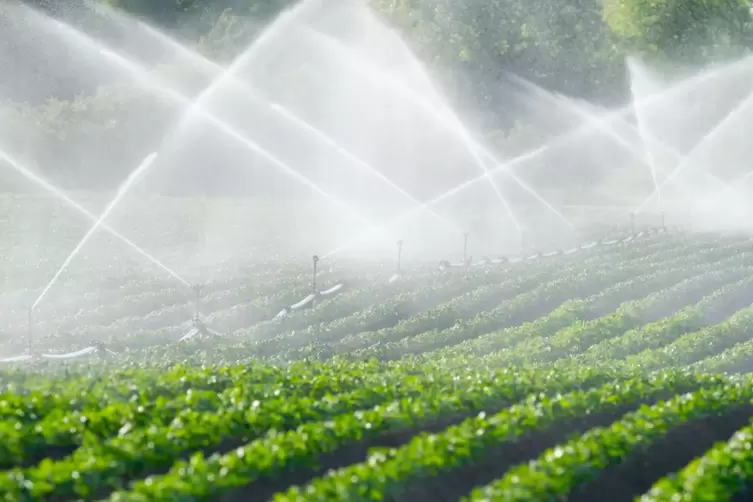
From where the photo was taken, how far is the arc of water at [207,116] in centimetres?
4966

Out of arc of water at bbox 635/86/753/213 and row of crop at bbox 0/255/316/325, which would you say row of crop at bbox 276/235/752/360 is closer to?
row of crop at bbox 0/255/316/325

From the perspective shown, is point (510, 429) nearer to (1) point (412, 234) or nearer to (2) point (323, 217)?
(1) point (412, 234)

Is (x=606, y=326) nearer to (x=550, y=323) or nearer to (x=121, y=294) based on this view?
(x=550, y=323)

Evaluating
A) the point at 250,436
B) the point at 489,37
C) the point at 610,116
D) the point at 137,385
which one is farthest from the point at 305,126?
the point at 250,436

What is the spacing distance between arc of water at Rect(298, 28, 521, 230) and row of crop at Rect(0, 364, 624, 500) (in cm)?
3887

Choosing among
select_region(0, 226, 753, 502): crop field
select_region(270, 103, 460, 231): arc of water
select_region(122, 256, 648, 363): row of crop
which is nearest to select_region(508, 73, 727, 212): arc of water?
select_region(270, 103, 460, 231): arc of water

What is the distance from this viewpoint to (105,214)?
1679 inches

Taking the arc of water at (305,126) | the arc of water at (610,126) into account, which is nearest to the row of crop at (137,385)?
the arc of water at (305,126)

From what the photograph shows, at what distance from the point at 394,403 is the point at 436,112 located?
149 feet

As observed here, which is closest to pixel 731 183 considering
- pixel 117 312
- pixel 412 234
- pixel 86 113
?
pixel 412 234

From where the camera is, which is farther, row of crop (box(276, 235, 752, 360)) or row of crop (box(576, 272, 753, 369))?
row of crop (box(276, 235, 752, 360))

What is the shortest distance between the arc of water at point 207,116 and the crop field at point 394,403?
72.9ft

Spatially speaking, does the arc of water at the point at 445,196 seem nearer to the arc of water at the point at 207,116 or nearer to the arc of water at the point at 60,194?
the arc of water at the point at 207,116

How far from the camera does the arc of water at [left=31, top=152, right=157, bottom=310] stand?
3011 centimetres
